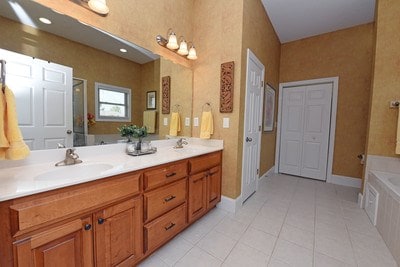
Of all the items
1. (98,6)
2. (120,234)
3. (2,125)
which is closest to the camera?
(2,125)

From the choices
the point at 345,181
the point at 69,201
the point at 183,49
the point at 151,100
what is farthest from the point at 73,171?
the point at 345,181

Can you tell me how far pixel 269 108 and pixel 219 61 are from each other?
171 centimetres

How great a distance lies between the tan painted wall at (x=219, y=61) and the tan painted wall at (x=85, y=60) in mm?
868

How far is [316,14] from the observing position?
2877 millimetres

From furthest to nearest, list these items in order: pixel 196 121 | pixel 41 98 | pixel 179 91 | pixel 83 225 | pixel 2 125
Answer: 1. pixel 196 121
2. pixel 179 91
3. pixel 41 98
4. pixel 83 225
5. pixel 2 125

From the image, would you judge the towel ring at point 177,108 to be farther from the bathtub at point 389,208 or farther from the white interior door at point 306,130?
the white interior door at point 306,130

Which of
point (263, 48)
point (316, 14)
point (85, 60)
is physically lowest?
point (85, 60)

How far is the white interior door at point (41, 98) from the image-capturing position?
3.77 feet

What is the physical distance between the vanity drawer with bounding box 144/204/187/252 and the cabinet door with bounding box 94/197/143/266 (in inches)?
2.7

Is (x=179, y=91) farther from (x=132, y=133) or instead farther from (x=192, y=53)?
(x=132, y=133)

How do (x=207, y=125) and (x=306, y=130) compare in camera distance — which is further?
(x=306, y=130)

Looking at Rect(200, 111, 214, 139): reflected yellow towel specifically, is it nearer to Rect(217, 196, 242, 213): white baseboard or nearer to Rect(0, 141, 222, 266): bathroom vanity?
Rect(0, 141, 222, 266): bathroom vanity

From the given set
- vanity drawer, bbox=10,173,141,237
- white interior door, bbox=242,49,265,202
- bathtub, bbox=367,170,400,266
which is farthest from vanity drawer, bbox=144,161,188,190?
bathtub, bbox=367,170,400,266

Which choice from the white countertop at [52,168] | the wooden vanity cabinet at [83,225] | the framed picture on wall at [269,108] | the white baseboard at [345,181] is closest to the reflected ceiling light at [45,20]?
the white countertop at [52,168]
